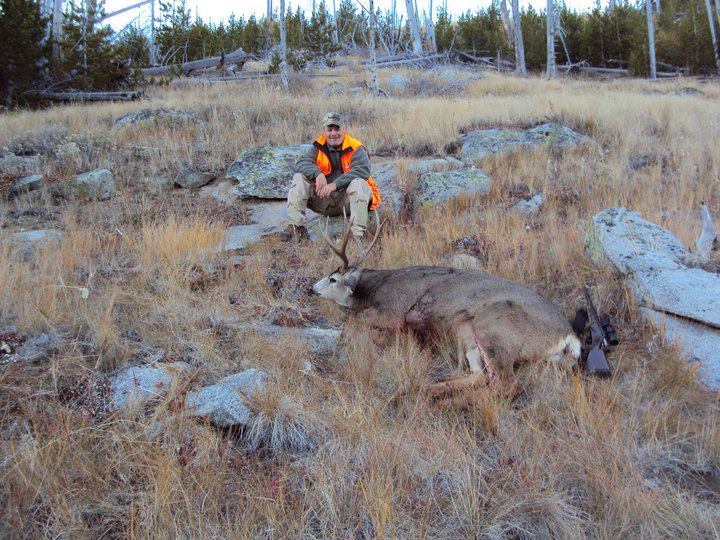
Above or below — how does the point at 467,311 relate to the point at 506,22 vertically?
below

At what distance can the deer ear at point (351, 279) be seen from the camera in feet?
17.1

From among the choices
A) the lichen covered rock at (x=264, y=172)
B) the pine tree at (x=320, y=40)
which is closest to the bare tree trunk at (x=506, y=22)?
the pine tree at (x=320, y=40)

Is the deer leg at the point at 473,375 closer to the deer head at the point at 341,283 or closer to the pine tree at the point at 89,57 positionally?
the deer head at the point at 341,283

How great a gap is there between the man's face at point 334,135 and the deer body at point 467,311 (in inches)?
93.6

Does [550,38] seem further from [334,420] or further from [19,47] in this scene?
[334,420]

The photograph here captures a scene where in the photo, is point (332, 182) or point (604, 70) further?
point (604, 70)

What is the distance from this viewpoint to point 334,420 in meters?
3.09

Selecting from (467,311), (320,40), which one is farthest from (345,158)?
(320,40)

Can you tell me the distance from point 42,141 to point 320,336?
9497mm

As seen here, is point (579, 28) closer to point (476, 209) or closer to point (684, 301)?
point (476, 209)

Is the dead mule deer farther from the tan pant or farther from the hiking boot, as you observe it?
the hiking boot

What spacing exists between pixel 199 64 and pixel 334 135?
19.4 m

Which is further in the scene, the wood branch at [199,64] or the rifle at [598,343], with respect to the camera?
the wood branch at [199,64]

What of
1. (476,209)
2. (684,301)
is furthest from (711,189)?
(684,301)
